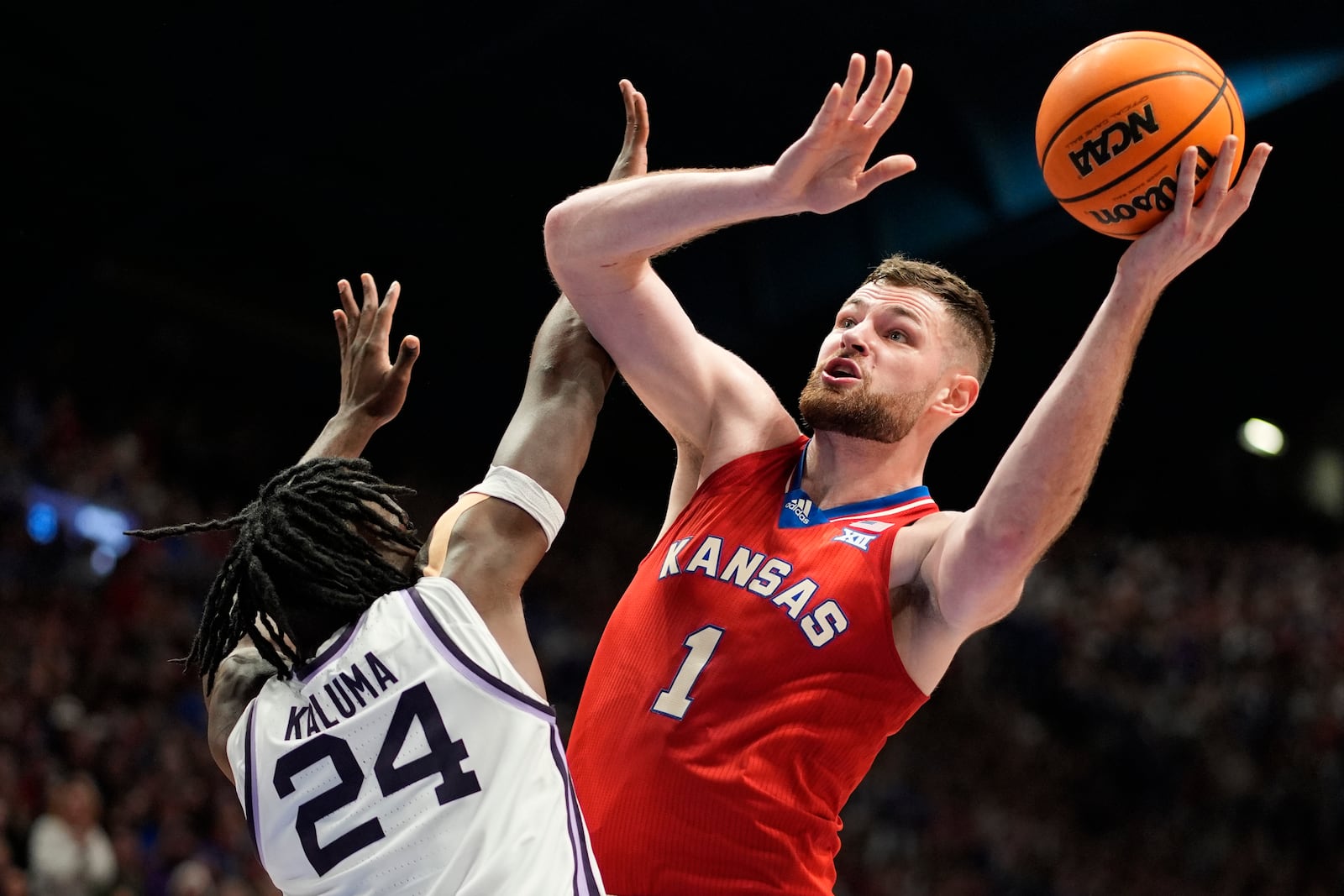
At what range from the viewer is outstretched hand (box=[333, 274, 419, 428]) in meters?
3.82

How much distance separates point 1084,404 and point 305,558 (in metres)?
1.65

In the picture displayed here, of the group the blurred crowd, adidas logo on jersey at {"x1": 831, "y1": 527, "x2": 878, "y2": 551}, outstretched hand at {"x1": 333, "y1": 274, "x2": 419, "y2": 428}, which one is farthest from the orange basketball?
the blurred crowd

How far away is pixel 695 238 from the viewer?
3.34 m

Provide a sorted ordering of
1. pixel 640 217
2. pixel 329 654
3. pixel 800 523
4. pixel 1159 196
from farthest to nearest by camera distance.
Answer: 1. pixel 800 523
2. pixel 640 217
3. pixel 1159 196
4. pixel 329 654

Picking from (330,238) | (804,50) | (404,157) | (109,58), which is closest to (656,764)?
(804,50)

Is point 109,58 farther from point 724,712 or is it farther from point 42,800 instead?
point 724,712

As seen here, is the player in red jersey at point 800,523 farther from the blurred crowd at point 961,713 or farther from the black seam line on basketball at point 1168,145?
the blurred crowd at point 961,713

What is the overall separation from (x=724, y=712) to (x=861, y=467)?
0.80m

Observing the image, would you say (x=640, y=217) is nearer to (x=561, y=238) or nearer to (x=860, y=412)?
(x=561, y=238)

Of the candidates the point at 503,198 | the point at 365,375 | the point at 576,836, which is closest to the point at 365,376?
the point at 365,375

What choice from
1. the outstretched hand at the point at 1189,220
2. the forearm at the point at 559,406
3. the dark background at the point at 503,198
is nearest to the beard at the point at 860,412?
the forearm at the point at 559,406

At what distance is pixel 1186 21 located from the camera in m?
9.05

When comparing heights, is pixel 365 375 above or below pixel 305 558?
above

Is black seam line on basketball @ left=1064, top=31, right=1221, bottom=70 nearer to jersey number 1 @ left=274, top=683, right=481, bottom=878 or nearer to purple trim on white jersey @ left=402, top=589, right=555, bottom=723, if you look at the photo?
purple trim on white jersey @ left=402, top=589, right=555, bottom=723
